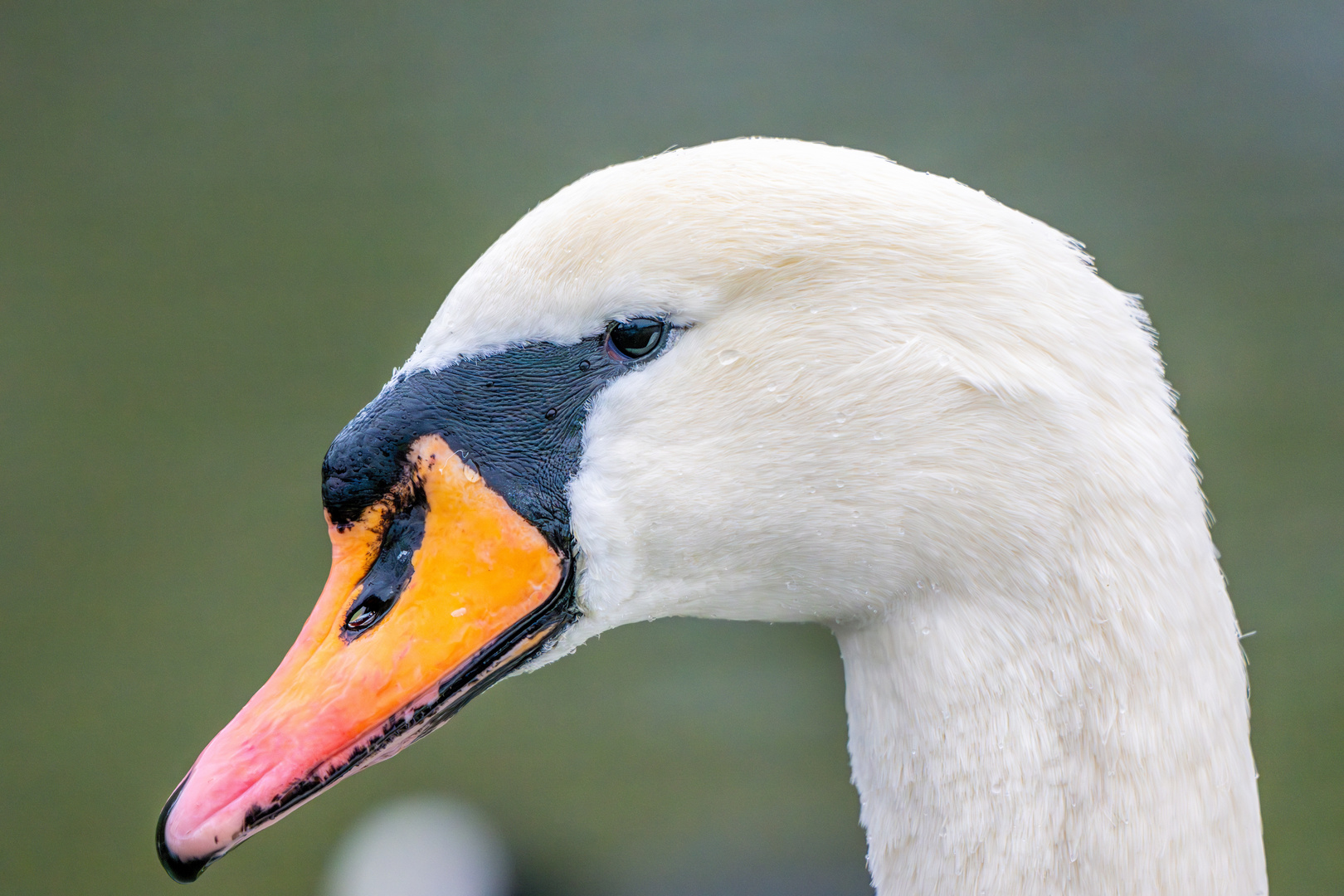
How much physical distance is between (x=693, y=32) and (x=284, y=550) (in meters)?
2.91

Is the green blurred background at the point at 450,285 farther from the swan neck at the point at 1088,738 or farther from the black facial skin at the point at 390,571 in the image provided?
the black facial skin at the point at 390,571

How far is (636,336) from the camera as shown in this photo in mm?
1084

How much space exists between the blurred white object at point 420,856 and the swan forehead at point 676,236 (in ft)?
8.75

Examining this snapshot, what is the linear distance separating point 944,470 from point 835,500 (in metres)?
0.11

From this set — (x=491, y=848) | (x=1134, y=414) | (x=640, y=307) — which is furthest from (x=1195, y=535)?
(x=491, y=848)

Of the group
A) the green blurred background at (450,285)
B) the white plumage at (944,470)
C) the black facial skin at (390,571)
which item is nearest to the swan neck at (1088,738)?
the white plumage at (944,470)

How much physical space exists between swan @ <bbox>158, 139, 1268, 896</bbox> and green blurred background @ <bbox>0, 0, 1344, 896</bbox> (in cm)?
252

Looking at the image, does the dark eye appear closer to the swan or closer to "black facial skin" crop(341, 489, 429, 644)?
the swan

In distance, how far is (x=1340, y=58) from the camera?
4805mm

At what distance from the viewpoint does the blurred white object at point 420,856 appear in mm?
3318

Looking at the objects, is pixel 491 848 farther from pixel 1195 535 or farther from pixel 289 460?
pixel 1195 535

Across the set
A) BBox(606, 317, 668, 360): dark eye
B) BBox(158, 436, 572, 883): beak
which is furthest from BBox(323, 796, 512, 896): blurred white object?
BBox(606, 317, 668, 360): dark eye

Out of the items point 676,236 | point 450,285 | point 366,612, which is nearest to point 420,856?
point 450,285

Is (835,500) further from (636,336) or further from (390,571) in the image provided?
(390,571)
